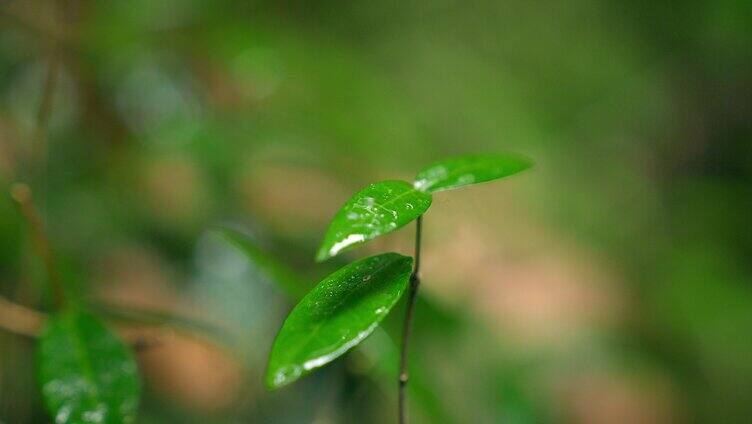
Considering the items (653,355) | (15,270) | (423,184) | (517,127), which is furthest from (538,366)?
(423,184)

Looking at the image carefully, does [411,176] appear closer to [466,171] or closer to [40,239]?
[40,239]

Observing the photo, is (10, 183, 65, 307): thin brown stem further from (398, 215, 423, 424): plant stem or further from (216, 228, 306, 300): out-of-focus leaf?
(398, 215, 423, 424): plant stem

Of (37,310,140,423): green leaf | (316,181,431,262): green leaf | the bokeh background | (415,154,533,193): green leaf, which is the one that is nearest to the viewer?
(316,181,431,262): green leaf

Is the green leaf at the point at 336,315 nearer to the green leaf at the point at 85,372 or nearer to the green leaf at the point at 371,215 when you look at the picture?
the green leaf at the point at 371,215

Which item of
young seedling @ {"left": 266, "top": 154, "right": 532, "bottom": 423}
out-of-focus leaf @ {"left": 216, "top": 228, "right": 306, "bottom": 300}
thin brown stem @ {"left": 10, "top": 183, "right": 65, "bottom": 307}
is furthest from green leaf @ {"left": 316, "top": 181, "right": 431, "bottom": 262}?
thin brown stem @ {"left": 10, "top": 183, "right": 65, "bottom": 307}

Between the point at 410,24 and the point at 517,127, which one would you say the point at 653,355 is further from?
the point at 410,24

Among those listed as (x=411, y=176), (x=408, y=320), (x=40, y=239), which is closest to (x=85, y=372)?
(x=40, y=239)
